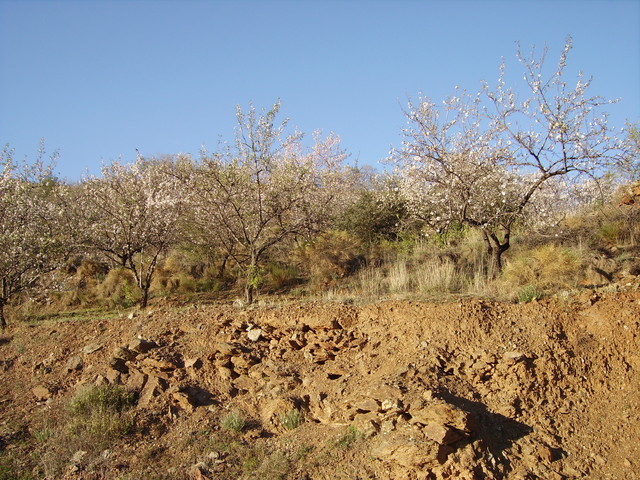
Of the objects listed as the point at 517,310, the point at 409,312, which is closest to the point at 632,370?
the point at 517,310

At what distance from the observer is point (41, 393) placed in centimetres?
725

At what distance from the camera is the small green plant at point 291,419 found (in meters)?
6.14

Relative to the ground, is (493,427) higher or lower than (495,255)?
lower

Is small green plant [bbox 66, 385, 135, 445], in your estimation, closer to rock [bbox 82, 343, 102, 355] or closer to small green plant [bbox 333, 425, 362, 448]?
rock [bbox 82, 343, 102, 355]

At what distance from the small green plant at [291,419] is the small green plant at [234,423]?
491 mm

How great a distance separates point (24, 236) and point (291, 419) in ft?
29.0

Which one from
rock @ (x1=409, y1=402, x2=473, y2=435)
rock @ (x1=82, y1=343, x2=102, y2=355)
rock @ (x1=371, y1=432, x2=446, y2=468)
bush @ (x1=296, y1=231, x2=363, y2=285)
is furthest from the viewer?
bush @ (x1=296, y1=231, x2=363, y2=285)

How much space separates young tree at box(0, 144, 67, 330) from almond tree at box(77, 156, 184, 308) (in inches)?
31.5

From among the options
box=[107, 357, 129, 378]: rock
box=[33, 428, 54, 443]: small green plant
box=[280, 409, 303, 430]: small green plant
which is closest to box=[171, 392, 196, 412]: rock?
box=[107, 357, 129, 378]: rock

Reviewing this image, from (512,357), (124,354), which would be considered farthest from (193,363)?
(512,357)

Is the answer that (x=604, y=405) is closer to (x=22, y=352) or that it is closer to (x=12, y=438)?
(x=12, y=438)

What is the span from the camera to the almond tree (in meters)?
12.7

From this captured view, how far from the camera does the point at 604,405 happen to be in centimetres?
593

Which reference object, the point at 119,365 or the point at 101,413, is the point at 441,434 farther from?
the point at 119,365
